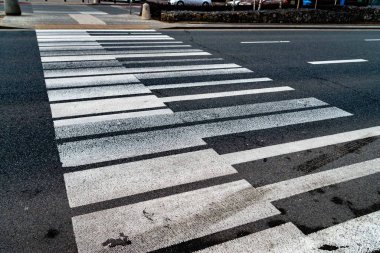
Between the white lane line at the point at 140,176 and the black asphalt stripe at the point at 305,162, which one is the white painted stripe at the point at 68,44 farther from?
the black asphalt stripe at the point at 305,162

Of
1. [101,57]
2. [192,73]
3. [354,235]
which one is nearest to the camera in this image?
[354,235]

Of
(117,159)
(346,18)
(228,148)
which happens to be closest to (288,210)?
(228,148)

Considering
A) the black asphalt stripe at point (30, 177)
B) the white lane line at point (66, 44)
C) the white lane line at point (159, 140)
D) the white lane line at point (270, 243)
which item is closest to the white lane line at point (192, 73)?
the black asphalt stripe at point (30, 177)

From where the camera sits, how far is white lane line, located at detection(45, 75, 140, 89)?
24.7ft

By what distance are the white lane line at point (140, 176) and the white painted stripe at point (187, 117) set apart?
120cm

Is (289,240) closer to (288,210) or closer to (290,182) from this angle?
(288,210)

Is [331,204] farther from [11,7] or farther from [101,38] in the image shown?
[11,7]

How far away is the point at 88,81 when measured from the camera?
7887 mm

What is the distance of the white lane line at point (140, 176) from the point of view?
390 centimetres

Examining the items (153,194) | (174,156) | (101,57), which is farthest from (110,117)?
(101,57)

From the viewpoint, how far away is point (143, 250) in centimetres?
308

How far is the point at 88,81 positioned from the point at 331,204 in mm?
6114

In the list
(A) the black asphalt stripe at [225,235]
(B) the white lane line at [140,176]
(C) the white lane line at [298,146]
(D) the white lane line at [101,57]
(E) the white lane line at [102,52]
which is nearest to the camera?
(A) the black asphalt stripe at [225,235]

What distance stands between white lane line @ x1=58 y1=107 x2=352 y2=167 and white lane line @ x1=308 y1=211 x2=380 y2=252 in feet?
7.77
